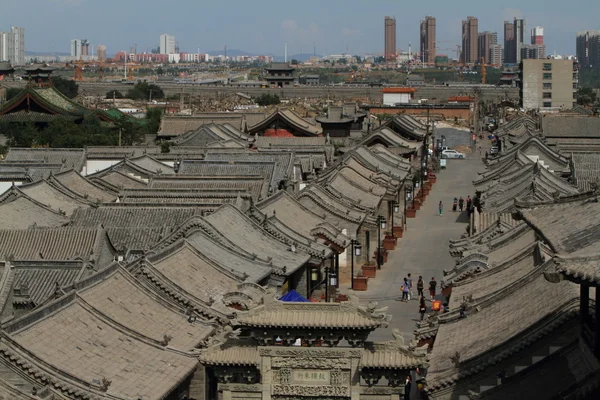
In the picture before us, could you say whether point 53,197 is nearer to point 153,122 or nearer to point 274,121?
point 274,121

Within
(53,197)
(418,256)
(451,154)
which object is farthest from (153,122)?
(418,256)

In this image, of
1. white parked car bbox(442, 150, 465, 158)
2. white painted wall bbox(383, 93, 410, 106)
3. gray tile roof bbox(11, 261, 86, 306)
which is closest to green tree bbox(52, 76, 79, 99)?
white painted wall bbox(383, 93, 410, 106)

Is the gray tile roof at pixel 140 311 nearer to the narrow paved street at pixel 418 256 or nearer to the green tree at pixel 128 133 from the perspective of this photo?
the narrow paved street at pixel 418 256

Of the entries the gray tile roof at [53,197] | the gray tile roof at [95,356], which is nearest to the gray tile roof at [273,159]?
the gray tile roof at [53,197]

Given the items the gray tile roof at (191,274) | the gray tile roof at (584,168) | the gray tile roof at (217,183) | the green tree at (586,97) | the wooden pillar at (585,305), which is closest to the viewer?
the wooden pillar at (585,305)

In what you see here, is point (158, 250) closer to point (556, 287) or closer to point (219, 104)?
point (556, 287)

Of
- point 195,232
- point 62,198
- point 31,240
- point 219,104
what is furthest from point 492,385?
point 219,104

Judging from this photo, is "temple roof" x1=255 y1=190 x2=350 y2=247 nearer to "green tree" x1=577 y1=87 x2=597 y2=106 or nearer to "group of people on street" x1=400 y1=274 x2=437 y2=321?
"group of people on street" x1=400 y1=274 x2=437 y2=321
